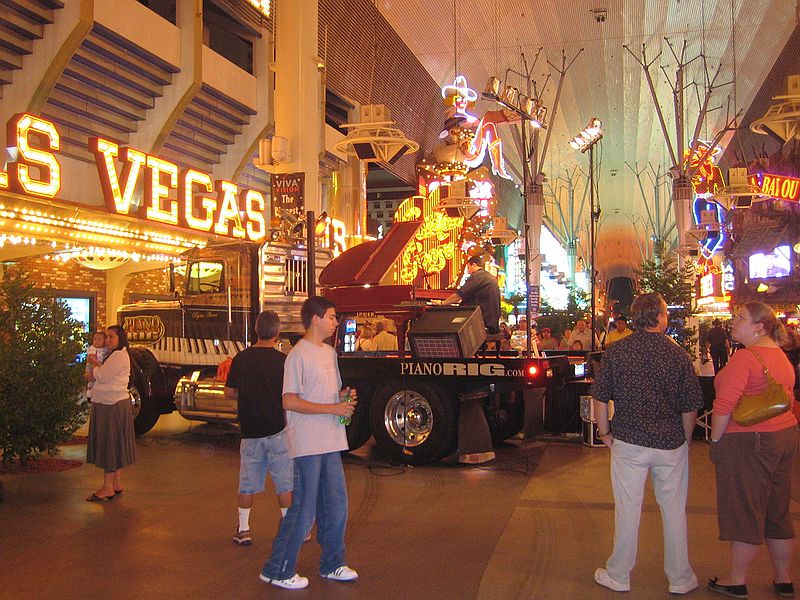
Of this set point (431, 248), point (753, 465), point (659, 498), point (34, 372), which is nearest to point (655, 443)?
point (659, 498)

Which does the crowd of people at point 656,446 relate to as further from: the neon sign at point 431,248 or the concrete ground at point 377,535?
the neon sign at point 431,248

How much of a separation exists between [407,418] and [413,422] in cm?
9

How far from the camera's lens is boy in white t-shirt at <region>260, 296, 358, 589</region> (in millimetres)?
5125

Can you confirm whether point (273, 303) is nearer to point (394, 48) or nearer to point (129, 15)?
point (129, 15)

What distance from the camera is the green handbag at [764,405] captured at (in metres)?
4.93

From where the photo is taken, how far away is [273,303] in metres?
12.1

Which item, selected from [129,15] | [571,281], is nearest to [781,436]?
[129,15]

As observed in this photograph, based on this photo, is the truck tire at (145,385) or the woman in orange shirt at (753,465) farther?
the truck tire at (145,385)

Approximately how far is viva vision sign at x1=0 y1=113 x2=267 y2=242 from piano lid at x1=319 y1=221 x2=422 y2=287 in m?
5.37

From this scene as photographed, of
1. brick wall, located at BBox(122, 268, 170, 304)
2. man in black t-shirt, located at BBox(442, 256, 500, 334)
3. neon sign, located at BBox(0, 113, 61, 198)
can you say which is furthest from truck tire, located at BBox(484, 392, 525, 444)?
brick wall, located at BBox(122, 268, 170, 304)

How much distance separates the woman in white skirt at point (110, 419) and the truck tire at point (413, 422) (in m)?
3.22

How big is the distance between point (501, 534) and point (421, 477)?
2602 mm

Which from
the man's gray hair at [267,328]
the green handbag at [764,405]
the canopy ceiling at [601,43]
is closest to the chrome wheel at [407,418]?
the man's gray hair at [267,328]

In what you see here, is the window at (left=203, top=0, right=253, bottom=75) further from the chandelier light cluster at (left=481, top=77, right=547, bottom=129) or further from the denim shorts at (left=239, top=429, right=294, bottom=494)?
the denim shorts at (left=239, top=429, right=294, bottom=494)
